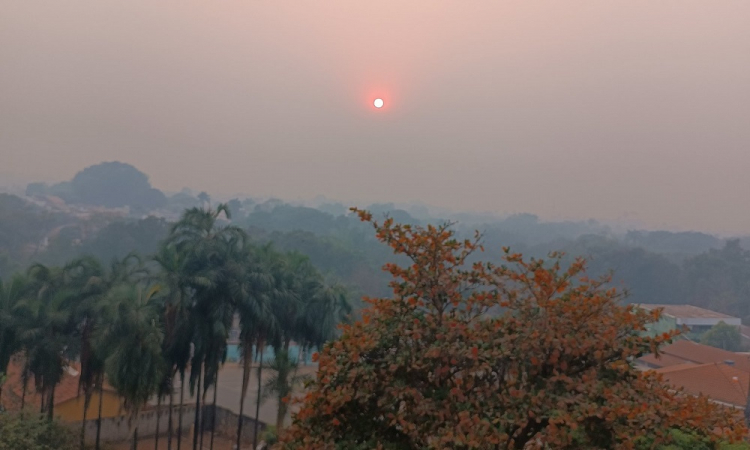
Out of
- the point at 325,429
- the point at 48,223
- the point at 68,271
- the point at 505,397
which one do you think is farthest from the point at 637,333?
the point at 48,223

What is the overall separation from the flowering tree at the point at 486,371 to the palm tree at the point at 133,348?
928 cm

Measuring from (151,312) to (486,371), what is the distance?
1045 centimetres

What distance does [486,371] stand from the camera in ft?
16.4

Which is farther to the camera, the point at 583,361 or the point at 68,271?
the point at 68,271

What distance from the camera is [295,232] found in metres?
56.3

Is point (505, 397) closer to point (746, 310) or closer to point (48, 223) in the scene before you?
point (746, 310)

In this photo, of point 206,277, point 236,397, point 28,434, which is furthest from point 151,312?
point 236,397

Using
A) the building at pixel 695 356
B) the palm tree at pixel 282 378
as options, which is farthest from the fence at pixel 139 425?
the building at pixel 695 356

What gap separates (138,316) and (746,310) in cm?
5681

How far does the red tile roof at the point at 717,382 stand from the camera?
65.9 feet

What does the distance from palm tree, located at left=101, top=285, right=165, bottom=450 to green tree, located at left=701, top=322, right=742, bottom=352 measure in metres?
37.7

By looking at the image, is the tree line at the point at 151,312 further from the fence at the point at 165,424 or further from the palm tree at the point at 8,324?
the fence at the point at 165,424

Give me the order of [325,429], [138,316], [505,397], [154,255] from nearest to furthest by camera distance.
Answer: [505,397] < [325,429] < [138,316] < [154,255]

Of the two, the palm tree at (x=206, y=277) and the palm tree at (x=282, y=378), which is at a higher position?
the palm tree at (x=206, y=277)
